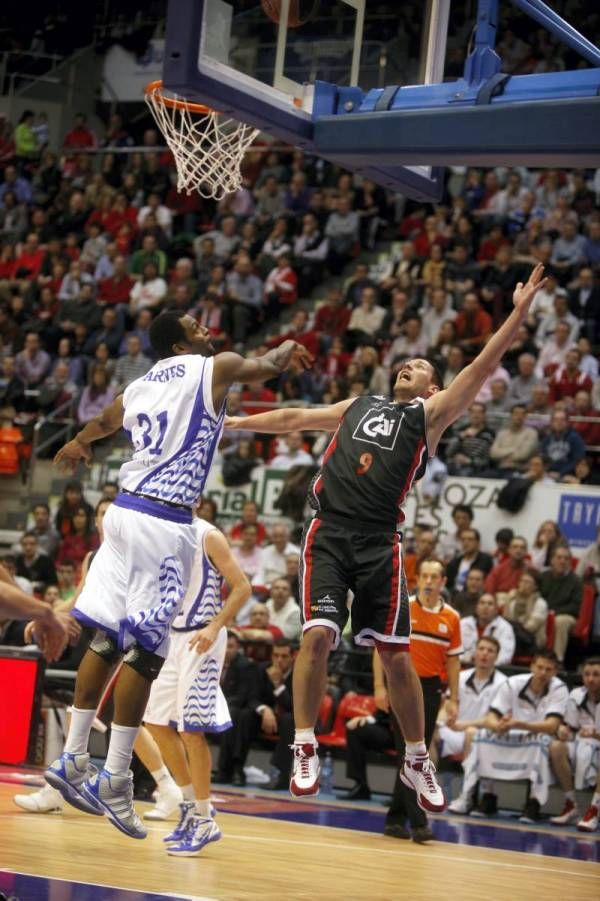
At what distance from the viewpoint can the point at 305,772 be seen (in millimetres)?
6996

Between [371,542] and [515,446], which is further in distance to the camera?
[515,446]

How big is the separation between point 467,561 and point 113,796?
26.5 feet

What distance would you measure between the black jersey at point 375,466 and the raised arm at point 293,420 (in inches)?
7.4

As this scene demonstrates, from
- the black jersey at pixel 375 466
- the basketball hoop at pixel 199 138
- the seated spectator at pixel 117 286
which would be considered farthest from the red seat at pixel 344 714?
the seated spectator at pixel 117 286

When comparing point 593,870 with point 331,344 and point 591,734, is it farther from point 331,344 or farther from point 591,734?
point 331,344

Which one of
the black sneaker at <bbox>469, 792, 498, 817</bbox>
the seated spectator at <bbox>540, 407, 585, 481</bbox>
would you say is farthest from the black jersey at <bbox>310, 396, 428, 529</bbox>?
the seated spectator at <bbox>540, 407, 585, 481</bbox>

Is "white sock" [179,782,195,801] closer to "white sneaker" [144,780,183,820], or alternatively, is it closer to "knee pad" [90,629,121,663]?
"white sneaker" [144,780,183,820]

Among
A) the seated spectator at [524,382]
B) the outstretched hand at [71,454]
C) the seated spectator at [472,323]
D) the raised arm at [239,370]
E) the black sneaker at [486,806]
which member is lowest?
the black sneaker at [486,806]

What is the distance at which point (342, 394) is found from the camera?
1650 cm

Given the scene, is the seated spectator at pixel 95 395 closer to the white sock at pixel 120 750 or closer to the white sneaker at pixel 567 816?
the white sneaker at pixel 567 816

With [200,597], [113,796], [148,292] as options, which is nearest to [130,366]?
[148,292]

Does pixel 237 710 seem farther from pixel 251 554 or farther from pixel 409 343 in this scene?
pixel 409 343

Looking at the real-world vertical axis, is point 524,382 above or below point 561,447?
above

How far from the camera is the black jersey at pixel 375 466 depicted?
7.36m
